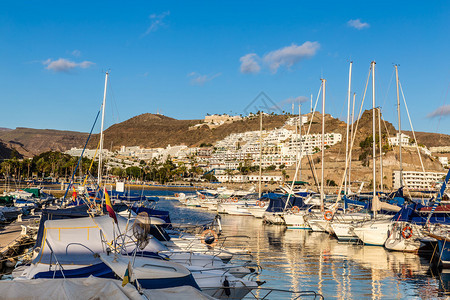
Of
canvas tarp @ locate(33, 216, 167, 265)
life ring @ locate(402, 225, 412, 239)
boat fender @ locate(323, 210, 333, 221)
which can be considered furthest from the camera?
boat fender @ locate(323, 210, 333, 221)

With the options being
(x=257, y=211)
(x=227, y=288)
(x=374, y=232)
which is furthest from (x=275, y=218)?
(x=227, y=288)

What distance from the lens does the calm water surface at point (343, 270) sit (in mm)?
18188

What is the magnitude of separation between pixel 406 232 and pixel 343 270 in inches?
276

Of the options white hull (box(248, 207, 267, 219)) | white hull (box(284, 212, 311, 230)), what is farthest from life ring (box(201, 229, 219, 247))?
white hull (box(248, 207, 267, 219))

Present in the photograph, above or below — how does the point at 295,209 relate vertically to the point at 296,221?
above

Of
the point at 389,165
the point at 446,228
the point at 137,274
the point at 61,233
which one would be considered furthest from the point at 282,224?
the point at 389,165

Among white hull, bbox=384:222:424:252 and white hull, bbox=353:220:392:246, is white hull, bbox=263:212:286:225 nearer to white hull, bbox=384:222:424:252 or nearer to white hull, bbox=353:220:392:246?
white hull, bbox=353:220:392:246

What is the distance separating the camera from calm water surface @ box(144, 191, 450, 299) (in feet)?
59.7

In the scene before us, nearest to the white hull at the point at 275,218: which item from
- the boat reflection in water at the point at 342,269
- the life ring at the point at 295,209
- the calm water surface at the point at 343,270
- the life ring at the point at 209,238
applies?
the life ring at the point at 295,209

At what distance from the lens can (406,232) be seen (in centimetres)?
2711

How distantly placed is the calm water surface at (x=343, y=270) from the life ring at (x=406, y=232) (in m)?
1.04

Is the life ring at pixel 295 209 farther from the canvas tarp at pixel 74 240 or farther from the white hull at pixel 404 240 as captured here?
the canvas tarp at pixel 74 240

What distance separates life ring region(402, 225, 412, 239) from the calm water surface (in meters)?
1.04

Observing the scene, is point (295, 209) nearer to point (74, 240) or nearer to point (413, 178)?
point (74, 240)
